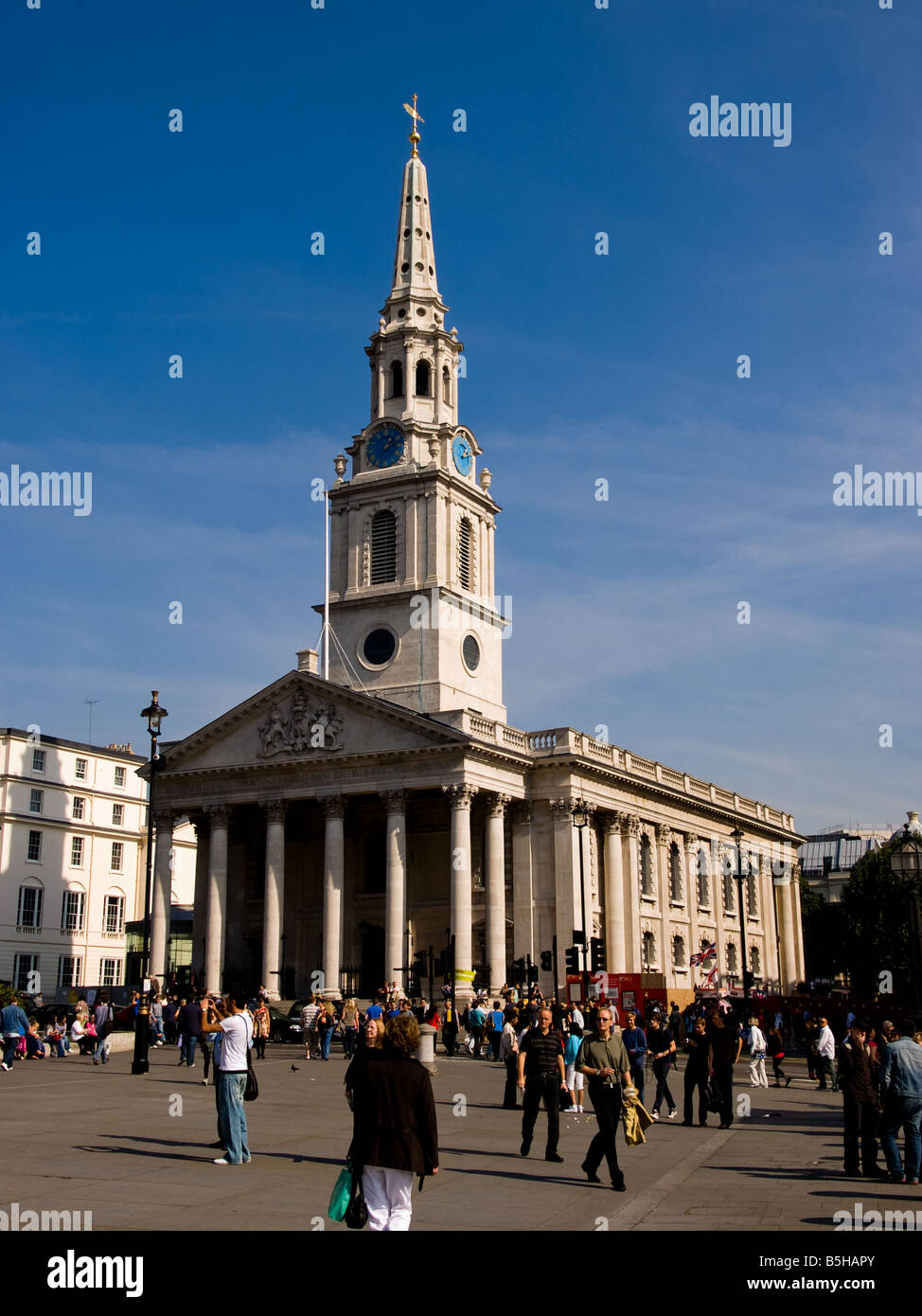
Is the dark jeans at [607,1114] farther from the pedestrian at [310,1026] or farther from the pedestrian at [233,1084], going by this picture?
the pedestrian at [310,1026]

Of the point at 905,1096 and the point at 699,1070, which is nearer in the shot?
the point at 905,1096

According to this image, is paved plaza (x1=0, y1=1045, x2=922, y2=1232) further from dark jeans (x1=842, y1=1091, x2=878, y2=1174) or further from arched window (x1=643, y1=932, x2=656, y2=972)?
arched window (x1=643, y1=932, x2=656, y2=972)

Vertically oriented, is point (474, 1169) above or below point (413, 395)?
below

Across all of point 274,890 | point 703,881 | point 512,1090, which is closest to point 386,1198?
point 512,1090

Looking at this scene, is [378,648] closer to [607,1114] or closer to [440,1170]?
[440,1170]

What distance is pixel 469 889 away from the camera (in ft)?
184

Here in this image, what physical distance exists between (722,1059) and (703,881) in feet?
184

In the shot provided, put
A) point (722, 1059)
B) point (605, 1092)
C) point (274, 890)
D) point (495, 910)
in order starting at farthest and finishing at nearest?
point (274, 890) → point (495, 910) → point (722, 1059) → point (605, 1092)

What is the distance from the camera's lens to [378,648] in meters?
67.7

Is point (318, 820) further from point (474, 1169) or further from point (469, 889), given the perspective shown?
point (474, 1169)
